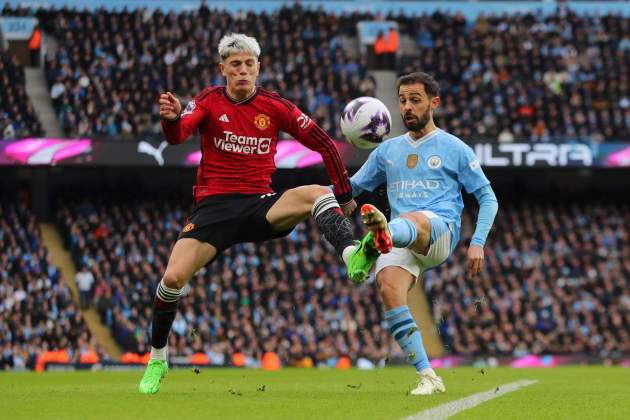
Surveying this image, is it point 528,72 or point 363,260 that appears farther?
point 528,72

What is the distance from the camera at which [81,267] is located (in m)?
26.6

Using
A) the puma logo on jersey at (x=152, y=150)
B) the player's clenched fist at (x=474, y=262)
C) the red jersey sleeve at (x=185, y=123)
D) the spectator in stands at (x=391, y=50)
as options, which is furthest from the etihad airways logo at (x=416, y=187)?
the spectator in stands at (x=391, y=50)

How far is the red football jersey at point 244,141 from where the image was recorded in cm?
898

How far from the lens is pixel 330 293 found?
26.0 m

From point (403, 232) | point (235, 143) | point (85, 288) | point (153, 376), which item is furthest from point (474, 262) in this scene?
point (85, 288)

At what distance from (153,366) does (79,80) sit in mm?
20712

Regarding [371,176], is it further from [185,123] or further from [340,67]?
[340,67]

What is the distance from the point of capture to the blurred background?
24500 mm

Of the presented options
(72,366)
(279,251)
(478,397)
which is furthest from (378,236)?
(279,251)

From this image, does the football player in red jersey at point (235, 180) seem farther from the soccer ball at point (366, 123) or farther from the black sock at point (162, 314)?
the soccer ball at point (366, 123)

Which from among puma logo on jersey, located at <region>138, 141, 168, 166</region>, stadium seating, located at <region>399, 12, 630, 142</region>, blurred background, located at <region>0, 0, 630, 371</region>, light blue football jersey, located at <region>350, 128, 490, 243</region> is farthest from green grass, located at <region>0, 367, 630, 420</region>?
stadium seating, located at <region>399, 12, 630, 142</region>

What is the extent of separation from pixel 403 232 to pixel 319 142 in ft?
4.29

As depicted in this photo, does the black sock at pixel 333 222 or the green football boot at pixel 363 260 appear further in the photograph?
the black sock at pixel 333 222

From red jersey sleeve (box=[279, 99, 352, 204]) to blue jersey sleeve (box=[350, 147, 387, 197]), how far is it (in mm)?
281
